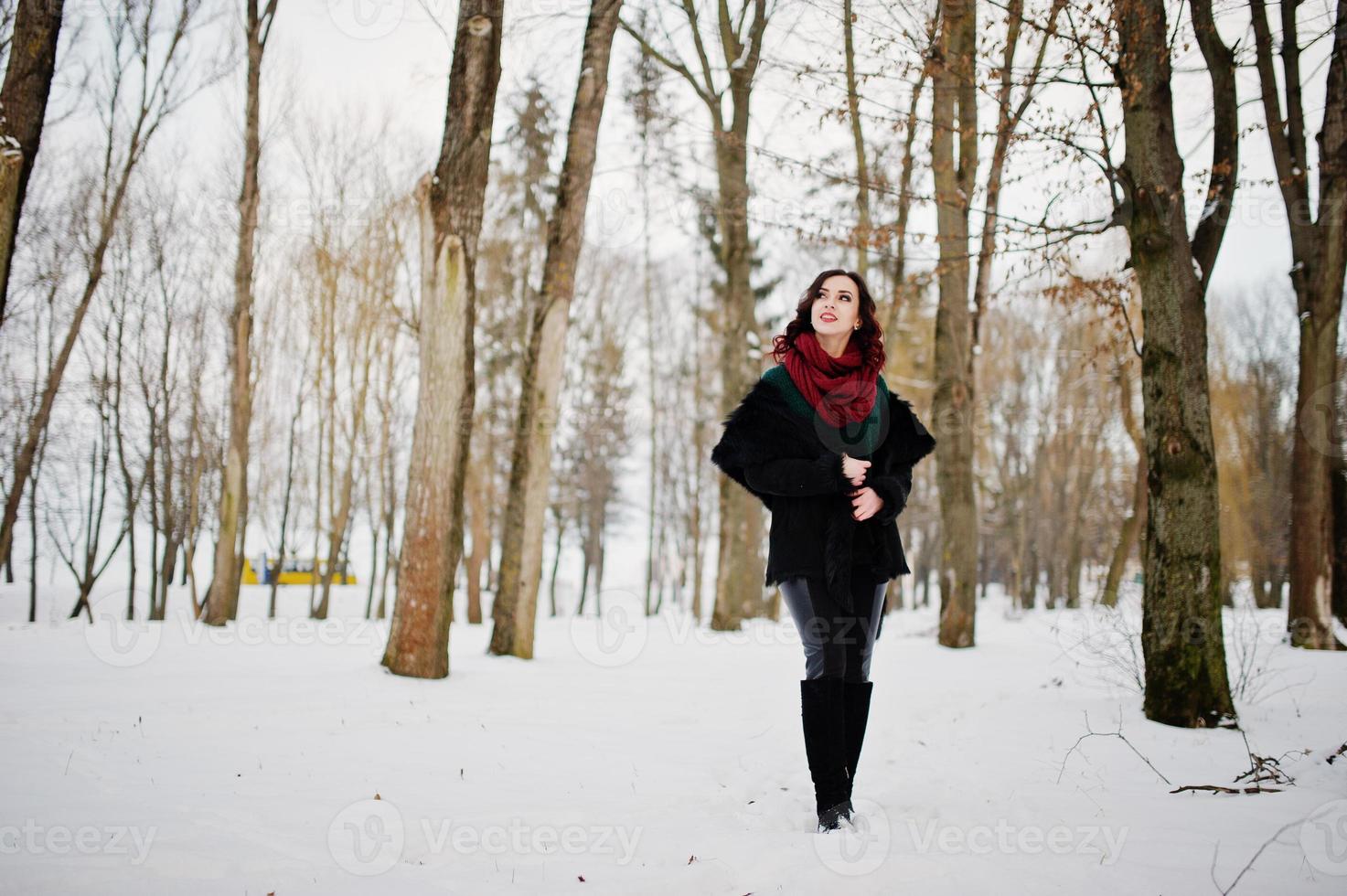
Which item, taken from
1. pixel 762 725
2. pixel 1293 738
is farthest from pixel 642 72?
pixel 1293 738

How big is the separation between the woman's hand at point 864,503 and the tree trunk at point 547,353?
174 inches

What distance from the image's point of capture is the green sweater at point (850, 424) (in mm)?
2721

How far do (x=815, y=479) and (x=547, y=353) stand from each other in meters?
4.56

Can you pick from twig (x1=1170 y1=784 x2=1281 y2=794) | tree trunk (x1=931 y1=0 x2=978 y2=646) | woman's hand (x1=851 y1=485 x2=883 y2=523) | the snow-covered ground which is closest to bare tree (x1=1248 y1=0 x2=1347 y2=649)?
the snow-covered ground

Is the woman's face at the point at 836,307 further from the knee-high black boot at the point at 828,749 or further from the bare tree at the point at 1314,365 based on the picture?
the bare tree at the point at 1314,365

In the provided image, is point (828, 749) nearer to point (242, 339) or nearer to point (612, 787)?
point (612, 787)

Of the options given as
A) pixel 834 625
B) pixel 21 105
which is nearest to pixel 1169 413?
pixel 834 625

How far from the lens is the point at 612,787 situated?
3.04 meters

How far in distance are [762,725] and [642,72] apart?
10.2 metres

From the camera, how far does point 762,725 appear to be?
4453mm

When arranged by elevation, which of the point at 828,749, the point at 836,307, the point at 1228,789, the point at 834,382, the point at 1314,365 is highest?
the point at 1314,365

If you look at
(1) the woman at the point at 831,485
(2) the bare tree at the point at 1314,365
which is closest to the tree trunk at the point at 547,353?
(1) the woman at the point at 831,485

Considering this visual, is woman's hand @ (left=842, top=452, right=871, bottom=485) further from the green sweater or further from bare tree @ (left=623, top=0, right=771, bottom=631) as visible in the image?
bare tree @ (left=623, top=0, right=771, bottom=631)

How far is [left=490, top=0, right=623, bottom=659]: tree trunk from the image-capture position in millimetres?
6672
